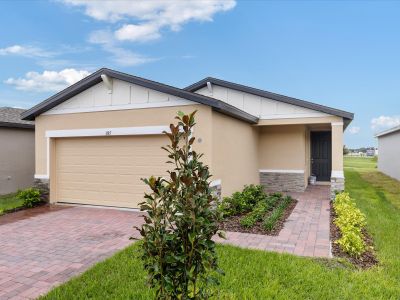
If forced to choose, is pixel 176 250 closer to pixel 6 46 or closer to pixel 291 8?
pixel 291 8

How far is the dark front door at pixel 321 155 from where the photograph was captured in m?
15.4

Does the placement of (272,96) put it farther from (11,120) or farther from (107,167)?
(11,120)

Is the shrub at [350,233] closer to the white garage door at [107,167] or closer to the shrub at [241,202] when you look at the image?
the shrub at [241,202]

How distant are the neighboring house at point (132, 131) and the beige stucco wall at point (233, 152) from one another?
28 mm

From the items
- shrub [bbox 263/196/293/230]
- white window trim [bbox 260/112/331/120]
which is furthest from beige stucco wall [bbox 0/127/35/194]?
shrub [bbox 263/196/293/230]

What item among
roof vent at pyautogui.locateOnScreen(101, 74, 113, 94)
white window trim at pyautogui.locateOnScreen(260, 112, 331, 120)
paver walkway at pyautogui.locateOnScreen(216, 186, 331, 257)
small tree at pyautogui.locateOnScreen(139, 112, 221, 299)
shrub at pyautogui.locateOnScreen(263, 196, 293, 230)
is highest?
roof vent at pyautogui.locateOnScreen(101, 74, 113, 94)

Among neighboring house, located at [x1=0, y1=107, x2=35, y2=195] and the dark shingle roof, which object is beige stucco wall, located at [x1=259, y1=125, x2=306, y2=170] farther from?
neighboring house, located at [x1=0, y1=107, x2=35, y2=195]

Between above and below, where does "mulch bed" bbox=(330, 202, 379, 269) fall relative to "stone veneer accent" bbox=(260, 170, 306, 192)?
below

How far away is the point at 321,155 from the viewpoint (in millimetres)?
15562

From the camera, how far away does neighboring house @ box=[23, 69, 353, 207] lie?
827 cm

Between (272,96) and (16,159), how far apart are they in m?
10.8

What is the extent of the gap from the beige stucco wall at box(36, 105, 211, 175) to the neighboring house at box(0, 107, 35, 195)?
138 inches

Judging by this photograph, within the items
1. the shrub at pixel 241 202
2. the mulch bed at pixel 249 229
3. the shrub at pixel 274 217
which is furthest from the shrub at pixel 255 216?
the shrub at pixel 241 202

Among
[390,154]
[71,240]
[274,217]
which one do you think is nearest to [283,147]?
[274,217]
